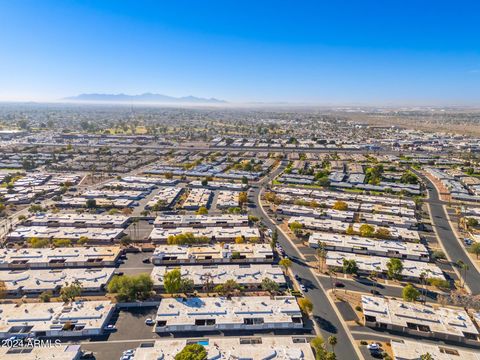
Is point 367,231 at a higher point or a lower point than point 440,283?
higher

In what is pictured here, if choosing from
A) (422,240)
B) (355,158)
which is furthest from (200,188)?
(355,158)

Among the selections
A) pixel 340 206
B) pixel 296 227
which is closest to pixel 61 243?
pixel 296 227

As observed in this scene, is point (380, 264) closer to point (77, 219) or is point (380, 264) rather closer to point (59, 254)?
point (59, 254)

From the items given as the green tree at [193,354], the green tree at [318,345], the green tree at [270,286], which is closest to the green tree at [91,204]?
the green tree at [270,286]

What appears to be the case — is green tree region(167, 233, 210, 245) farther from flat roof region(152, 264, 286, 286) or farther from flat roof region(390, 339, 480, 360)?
flat roof region(390, 339, 480, 360)

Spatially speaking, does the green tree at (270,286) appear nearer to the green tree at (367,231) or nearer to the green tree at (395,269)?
the green tree at (395,269)

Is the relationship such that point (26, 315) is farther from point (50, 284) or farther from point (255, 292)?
point (255, 292)

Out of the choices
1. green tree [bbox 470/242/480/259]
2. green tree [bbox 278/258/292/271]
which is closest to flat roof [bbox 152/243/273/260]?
green tree [bbox 278/258/292/271]
